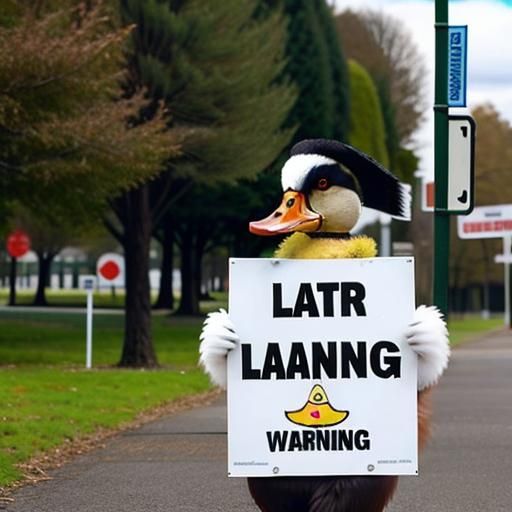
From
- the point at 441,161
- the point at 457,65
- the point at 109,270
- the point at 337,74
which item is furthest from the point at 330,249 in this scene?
the point at 337,74

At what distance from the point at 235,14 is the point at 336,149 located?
1663cm

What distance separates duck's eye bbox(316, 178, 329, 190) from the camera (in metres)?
6.16

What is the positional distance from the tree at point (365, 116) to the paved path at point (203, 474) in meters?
27.1

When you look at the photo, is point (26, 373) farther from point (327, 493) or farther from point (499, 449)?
point (327, 493)

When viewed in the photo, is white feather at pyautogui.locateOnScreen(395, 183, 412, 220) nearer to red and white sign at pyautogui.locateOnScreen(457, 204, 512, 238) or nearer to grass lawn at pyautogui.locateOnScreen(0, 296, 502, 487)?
grass lawn at pyautogui.locateOnScreen(0, 296, 502, 487)

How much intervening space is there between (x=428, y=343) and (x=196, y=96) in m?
16.8

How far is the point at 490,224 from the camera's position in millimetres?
49656

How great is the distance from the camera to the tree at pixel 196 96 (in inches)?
864

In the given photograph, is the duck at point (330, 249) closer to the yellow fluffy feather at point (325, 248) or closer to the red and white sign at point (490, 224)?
the yellow fluffy feather at point (325, 248)

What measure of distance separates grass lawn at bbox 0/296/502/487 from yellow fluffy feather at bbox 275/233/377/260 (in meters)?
4.55

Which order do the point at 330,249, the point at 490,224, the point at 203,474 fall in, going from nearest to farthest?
1. the point at 330,249
2. the point at 203,474
3. the point at 490,224

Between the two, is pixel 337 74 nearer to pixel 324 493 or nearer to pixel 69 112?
pixel 69 112

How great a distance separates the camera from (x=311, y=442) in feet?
19.1

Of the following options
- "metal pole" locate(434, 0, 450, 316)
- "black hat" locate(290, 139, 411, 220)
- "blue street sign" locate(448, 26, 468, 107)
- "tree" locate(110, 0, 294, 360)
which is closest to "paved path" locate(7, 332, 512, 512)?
"metal pole" locate(434, 0, 450, 316)
